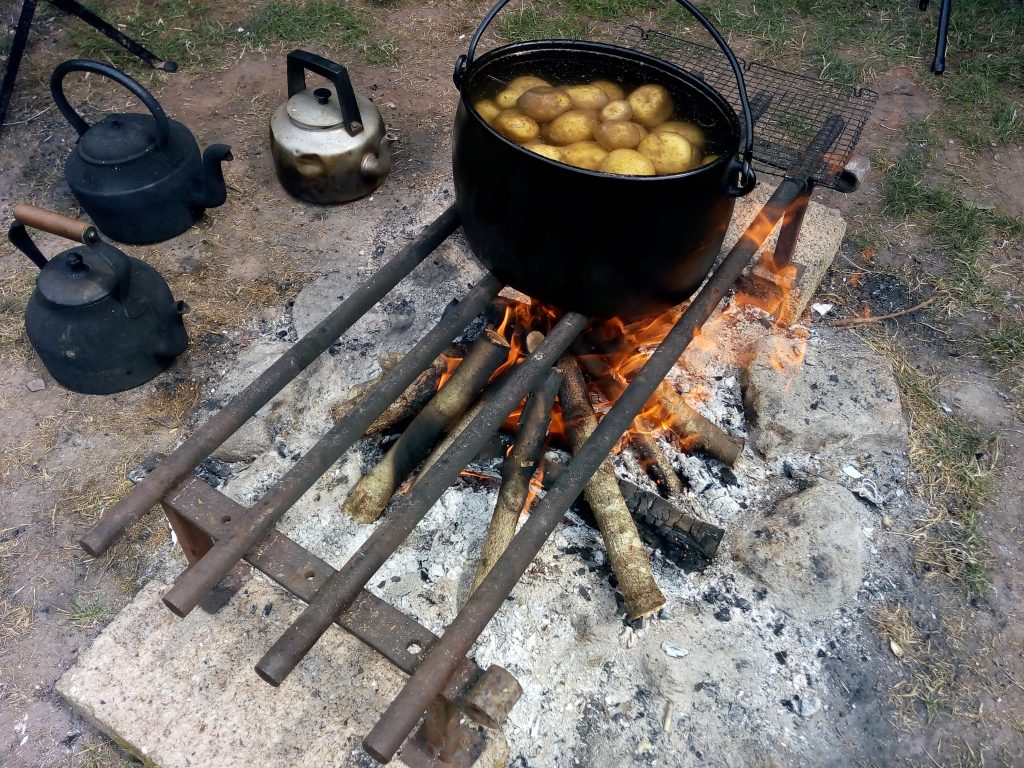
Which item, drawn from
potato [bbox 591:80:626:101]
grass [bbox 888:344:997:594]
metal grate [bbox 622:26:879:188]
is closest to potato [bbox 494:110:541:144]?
Result: potato [bbox 591:80:626:101]

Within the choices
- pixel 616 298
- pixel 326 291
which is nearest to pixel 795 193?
pixel 616 298

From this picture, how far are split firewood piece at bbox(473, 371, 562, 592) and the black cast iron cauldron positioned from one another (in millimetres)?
334

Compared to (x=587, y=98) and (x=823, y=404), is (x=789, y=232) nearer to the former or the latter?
(x=823, y=404)

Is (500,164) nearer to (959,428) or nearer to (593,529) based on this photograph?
(593,529)

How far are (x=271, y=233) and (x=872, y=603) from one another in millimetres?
3241

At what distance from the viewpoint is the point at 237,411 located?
2.07 metres

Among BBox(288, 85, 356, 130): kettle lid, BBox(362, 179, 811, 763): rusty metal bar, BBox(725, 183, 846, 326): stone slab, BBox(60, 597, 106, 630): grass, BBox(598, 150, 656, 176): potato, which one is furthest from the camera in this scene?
BBox(288, 85, 356, 130): kettle lid

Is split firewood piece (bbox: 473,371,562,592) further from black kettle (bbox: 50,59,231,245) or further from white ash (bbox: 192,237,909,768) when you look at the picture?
black kettle (bbox: 50,59,231,245)

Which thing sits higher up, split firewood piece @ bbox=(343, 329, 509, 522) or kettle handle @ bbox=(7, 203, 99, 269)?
kettle handle @ bbox=(7, 203, 99, 269)

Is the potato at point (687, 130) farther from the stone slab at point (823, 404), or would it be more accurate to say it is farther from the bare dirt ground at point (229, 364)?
the bare dirt ground at point (229, 364)

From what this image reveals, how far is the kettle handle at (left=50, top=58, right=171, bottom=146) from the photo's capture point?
3.12 metres

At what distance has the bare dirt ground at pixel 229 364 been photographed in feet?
7.61

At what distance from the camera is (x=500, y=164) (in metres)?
2.02

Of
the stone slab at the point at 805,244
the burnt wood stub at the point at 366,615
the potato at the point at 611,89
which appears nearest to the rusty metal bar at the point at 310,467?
the burnt wood stub at the point at 366,615
